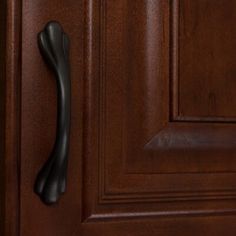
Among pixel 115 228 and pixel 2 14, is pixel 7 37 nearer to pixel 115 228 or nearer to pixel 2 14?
pixel 2 14

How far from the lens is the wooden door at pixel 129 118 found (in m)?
0.44

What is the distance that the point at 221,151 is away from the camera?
503 mm

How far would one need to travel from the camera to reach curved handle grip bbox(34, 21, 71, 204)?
44 cm

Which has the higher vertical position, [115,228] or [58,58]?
[58,58]

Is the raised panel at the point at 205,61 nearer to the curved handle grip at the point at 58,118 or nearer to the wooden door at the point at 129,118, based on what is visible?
the wooden door at the point at 129,118

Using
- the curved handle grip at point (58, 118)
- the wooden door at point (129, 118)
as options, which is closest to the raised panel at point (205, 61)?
the wooden door at point (129, 118)

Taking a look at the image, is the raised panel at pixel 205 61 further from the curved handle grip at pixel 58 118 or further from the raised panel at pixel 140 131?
the curved handle grip at pixel 58 118

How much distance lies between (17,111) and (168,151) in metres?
0.15

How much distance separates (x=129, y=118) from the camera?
48 cm

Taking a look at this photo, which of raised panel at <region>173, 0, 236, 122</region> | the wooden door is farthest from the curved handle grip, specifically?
raised panel at <region>173, 0, 236, 122</region>

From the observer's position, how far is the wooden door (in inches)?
17.5

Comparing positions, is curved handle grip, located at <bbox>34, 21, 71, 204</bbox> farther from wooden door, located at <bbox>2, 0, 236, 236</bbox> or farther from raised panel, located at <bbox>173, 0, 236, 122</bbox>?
raised panel, located at <bbox>173, 0, 236, 122</bbox>

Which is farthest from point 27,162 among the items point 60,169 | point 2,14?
point 2,14

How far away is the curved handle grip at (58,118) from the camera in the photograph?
1.43 feet
